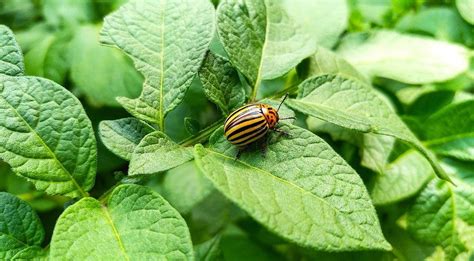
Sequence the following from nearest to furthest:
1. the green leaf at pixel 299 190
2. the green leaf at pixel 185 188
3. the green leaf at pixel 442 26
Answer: the green leaf at pixel 299 190, the green leaf at pixel 185 188, the green leaf at pixel 442 26

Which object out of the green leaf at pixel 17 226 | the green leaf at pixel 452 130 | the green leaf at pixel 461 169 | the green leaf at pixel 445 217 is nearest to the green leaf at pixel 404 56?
the green leaf at pixel 452 130

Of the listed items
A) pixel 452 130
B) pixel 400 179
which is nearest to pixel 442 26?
pixel 452 130

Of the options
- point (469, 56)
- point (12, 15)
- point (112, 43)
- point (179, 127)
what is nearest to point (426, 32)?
point (469, 56)

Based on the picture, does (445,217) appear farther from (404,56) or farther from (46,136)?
(46,136)

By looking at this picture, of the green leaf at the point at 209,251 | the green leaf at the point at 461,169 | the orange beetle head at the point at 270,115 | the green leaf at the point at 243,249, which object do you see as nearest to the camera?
the orange beetle head at the point at 270,115

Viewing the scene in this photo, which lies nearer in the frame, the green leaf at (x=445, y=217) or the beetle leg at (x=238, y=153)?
the beetle leg at (x=238, y=153)

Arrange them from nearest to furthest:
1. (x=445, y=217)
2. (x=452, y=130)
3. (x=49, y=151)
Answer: (x=49, y=151) → (x=445, y=217) → (x=452, y=130)

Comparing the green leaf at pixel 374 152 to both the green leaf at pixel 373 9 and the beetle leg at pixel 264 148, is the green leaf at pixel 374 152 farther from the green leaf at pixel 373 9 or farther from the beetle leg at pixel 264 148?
the green leaf at pixel 373 9
